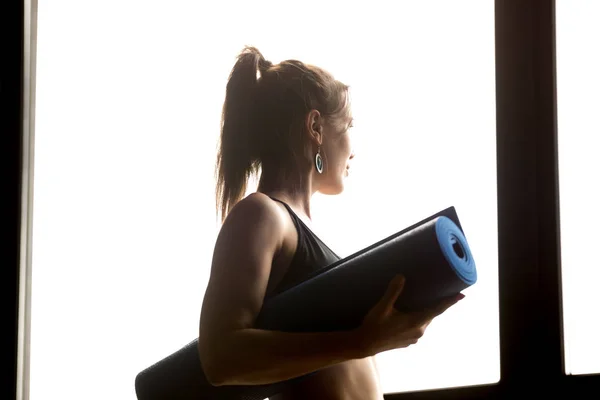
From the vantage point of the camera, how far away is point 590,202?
1.23m

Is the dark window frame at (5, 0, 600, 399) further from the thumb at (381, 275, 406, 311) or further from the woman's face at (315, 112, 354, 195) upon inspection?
the thumb at (381, 275, 406, 311)

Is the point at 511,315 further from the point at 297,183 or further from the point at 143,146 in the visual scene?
the point at 143,146

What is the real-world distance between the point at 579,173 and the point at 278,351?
0.74 meters

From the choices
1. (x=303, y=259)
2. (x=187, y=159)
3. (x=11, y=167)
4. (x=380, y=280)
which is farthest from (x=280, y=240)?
(x=11, y=167)

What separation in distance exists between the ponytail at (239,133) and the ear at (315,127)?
0.27 ft

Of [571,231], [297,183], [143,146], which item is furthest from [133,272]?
[571,231]

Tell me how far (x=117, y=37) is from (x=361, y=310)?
32.7 inches

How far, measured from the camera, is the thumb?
2.41 feet

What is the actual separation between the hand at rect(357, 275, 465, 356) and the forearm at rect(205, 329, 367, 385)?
1 centimetres

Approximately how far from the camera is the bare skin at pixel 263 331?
75 centimetres

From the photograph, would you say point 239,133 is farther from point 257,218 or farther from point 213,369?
point 213,369

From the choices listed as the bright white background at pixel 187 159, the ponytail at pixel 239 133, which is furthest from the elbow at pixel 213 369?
the bright white background at pixel 187 159

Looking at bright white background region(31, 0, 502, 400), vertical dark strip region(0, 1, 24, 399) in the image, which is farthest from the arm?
vertical dark strip region(0, 1, 24, 399)

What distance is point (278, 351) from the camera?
2.49ft
